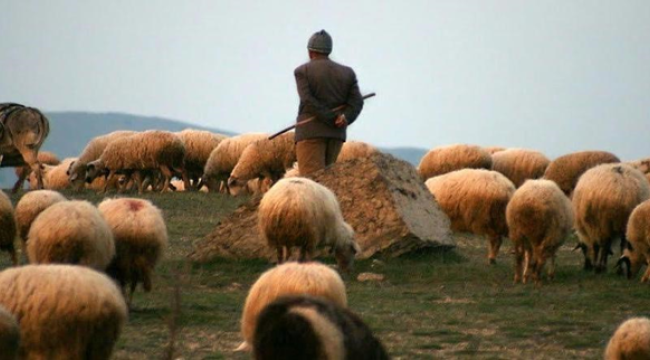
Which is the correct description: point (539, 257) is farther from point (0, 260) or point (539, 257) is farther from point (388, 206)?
point (0, 260)

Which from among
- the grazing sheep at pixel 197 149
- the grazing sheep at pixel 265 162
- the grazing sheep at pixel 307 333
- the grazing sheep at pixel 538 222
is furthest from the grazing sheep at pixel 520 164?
the grazing sheep at pixel 307 333

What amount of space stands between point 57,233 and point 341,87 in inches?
297

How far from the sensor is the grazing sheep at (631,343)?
10234mm

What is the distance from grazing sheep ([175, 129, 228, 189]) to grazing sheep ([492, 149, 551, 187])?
282 inches

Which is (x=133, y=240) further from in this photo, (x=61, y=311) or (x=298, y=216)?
(x=61, y=311)

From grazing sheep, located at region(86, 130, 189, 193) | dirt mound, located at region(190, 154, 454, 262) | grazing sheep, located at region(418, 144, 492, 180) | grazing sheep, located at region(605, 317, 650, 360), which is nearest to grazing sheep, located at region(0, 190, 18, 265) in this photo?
dirt mound, located at region(190, 154, 454, 262)

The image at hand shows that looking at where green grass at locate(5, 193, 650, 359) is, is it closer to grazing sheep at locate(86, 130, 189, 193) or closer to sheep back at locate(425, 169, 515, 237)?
sheep back at locate(425, 169, 515, 237)

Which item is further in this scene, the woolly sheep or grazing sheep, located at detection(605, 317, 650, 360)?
the woolly sheep

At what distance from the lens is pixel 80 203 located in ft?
46.3

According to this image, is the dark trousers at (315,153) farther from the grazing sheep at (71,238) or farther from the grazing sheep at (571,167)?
the grazing sheep at (571,167)

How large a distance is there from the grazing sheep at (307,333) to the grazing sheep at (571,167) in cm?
2151

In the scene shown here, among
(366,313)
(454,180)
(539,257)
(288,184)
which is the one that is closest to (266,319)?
(366,313)

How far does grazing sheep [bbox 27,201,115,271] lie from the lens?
1370cm

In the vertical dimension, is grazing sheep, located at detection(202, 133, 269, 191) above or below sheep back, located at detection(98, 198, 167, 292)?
below
